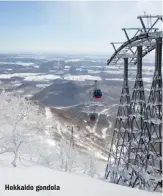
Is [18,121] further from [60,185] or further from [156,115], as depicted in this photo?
[156,115]

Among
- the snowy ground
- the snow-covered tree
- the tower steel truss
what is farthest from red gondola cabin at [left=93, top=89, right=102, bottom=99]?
the snow-covered tree

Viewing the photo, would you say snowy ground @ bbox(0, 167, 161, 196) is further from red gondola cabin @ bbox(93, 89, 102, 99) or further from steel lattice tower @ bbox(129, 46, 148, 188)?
red gondola cabin @ bbox(93, 89, 102, 99)

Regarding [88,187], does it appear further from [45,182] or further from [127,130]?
[127,130]

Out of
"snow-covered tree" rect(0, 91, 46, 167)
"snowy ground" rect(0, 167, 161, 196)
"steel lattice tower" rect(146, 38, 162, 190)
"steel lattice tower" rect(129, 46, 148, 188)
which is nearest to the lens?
"snowy ground" rect(0, 167, 161, 196)

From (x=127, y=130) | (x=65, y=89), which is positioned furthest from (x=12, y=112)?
(x=65, y=89)

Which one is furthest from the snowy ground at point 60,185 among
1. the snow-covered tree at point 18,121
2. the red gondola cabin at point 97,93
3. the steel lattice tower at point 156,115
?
the snow-covered tree at point 18,121

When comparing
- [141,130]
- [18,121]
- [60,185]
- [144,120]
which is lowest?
[60,185]

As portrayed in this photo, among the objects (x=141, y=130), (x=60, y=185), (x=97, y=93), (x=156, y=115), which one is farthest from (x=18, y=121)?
(x=156, y=115)

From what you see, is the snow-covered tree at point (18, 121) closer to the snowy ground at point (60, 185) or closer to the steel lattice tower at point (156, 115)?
the snowy ground at point (60, 185)
